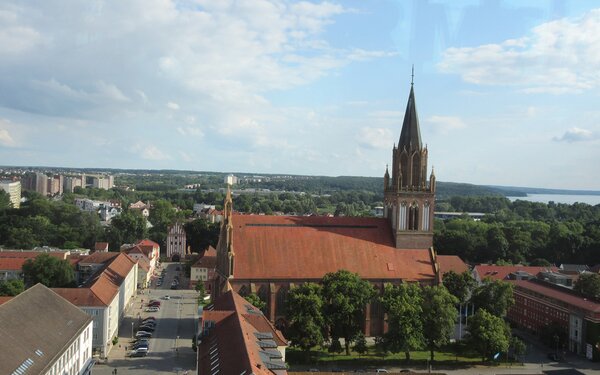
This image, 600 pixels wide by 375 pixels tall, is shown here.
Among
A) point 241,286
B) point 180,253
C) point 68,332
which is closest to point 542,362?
point 241,286

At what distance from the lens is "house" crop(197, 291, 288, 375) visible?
3115cm

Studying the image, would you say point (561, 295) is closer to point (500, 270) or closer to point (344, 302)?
point (500, 270)

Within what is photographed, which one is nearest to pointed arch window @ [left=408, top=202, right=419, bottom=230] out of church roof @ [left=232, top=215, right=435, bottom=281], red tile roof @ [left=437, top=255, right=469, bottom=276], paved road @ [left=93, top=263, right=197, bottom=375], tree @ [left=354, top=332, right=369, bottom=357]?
church roof @ [left=232, top=215, right=435, bottom=281]

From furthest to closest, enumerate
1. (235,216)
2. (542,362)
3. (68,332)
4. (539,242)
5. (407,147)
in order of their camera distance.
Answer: (539,242)
(407,147)
(235,216)
(542,362)
(68,332)

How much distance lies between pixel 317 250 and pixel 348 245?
11.4 ft

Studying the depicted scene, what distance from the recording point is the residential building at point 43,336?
34.2 metres

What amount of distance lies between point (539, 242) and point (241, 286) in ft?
258

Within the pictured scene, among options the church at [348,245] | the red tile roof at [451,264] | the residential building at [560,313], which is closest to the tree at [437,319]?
the church at [348,245]

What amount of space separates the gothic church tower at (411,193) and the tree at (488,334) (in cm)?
1260

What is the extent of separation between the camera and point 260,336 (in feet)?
129

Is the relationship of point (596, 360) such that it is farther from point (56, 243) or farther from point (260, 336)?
point (56, 243)

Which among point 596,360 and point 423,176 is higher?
point 423,176

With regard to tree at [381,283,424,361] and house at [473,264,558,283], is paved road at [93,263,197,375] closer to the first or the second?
tree at [381,283,424,361]

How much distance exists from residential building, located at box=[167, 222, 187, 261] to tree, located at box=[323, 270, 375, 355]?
76.1m
